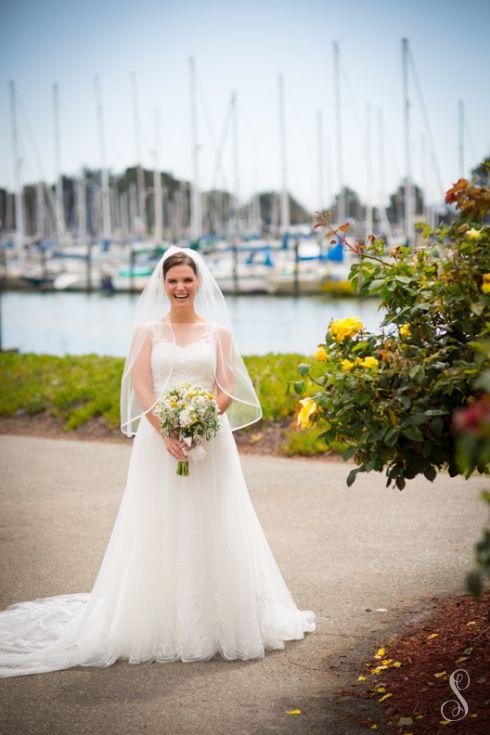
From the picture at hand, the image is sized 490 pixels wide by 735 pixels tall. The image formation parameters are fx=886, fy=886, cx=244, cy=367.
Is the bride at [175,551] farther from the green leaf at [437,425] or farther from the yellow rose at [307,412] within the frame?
the green leaf at [437,425]

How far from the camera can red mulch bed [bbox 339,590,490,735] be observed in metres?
3.94

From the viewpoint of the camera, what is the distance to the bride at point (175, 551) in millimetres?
5137

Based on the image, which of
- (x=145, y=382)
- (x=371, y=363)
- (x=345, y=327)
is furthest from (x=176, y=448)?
(x=371, y=363)

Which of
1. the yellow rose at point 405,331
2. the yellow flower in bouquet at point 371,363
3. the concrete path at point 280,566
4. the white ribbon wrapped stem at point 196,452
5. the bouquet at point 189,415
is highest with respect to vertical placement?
the yellow rose at point 405,331

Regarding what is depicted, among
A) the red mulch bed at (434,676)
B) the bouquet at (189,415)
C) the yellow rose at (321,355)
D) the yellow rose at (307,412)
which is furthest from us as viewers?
the bouquet at (189,415)

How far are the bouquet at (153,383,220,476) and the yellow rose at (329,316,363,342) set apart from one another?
104 centimetres

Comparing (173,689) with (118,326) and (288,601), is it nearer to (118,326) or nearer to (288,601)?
(288,601)

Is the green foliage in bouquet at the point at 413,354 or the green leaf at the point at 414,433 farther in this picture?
the green foliage in bouquet at the point at 413,354

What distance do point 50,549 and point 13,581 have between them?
0.69 metres

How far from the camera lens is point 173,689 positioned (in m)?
4.66

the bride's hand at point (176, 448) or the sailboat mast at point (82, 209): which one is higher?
the sailboat mast at point (82, 209)

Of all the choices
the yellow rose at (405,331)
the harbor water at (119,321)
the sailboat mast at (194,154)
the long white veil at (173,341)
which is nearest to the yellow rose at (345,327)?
the yellow rose at (405,331)

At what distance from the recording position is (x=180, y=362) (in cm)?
551

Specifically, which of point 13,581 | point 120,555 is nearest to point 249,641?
point 120,555
